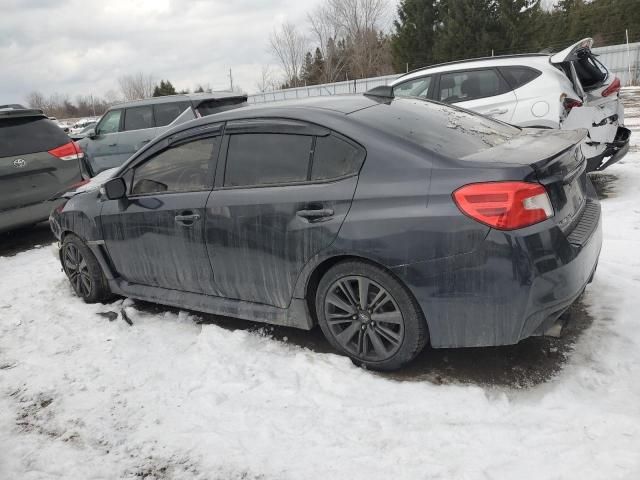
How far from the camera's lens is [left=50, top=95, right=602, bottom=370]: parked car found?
8.44 ft

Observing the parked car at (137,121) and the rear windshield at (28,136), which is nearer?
the rear windshield at (28,136)

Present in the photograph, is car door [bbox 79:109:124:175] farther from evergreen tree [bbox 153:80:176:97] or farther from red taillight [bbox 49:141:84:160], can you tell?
evergreen tree [bbox 153:80:176:97]

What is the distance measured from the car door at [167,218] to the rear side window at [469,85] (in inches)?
169

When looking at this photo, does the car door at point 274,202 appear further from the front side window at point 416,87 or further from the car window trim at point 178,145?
the front side window at point 416,87

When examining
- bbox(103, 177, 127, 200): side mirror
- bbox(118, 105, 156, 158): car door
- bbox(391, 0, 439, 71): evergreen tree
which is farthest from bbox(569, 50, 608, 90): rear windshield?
bbox(391, 0, 439, 71): evergreen tree

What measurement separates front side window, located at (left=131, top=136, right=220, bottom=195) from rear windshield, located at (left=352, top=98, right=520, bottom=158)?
44.7 inches

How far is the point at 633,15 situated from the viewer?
117 feet

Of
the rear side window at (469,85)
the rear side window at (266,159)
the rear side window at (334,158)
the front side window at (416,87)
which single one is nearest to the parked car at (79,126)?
the front side window at (416,87)

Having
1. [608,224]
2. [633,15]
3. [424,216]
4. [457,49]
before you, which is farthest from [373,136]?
[633,15]

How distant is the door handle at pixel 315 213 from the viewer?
295cm

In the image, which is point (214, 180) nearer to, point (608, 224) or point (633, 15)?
point (608, 224)

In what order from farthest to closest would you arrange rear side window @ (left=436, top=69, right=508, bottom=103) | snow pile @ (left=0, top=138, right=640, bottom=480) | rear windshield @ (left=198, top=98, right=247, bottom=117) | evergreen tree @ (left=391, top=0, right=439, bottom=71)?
evergreen tree @ (left=391, top=0, right=439, bottom=71), rear windshield @ (left=198, top=98, right=247, bottom=117), rear side window @ (left=436, top=69, right=508, bottom=103), snow pile @ (left=0, top=138, right=640, bottom=480)

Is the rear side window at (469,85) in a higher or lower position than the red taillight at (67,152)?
higher

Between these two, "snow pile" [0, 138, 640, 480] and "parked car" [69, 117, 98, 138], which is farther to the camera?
"parked car" [69, 117, 98, 138]
